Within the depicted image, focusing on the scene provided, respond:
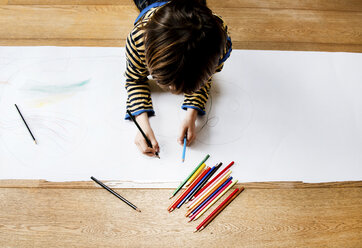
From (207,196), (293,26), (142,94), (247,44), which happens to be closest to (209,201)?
(207,196)

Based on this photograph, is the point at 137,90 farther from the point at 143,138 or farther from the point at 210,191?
the point at 210,191

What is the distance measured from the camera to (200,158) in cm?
51

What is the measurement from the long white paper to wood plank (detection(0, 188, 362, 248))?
0.04m

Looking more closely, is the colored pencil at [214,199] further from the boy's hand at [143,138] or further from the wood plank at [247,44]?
the wood plank at [247,44]

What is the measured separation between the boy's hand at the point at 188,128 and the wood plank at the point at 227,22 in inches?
10.3

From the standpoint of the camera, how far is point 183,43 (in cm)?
33

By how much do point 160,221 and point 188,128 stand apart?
0.61ft

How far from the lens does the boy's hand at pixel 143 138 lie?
0.49 meters

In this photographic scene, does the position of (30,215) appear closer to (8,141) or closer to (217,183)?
(8,141)

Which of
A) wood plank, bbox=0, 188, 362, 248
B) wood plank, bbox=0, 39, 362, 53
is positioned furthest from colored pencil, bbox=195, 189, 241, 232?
wood plank, bbox=0, 39, 362, 53

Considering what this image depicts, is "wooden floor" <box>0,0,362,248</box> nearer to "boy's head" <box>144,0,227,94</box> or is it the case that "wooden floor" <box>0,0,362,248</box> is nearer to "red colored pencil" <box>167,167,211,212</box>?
"red colored pencil" <box>167,167,211,212</box>

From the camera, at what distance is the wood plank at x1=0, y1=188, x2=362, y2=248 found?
1.49ft

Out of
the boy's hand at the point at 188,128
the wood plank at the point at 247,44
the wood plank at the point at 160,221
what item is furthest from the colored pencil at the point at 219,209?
the wood plank at the point at 247,44

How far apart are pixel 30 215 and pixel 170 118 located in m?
0.32
